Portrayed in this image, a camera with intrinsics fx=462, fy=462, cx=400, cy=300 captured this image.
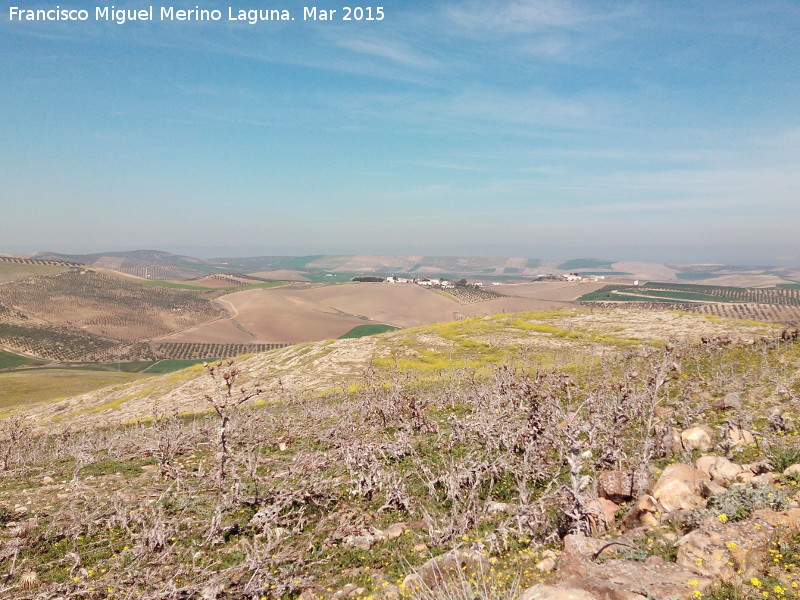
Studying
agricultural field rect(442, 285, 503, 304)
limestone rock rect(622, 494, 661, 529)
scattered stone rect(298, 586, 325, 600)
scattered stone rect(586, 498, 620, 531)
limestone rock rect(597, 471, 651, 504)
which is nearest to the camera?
scattered stone rect(298, 586, 325, 600)

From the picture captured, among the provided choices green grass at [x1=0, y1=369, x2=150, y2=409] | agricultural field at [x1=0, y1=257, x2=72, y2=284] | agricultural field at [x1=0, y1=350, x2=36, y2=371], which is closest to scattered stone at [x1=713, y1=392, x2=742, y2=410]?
green grass at [x1=0, y1=369, x2=150, y2=409]

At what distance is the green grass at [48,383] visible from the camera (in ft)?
198

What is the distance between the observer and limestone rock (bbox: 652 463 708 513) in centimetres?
850

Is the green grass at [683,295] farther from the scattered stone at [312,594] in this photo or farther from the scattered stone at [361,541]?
the scattered stone at [312,594]

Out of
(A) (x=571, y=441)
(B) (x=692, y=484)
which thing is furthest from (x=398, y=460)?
(B) (x=692, y=484)

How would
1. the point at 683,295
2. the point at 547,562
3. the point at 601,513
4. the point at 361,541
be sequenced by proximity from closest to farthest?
the point at 547,562 → the point at 601,513 → the point at 361,541 → the point at 683,295

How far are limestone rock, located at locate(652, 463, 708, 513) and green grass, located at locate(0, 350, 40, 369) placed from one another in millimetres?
109350

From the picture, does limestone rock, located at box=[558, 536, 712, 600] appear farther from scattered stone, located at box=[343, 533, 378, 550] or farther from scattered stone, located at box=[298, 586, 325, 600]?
scattered stone, located at box=[343, 533, 378, 550]

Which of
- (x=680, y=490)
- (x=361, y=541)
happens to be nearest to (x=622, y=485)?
(x=680, y=490)

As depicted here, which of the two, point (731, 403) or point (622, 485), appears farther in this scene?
point (731, 403)

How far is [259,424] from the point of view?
2177cm

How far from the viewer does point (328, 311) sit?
13050 centimetres

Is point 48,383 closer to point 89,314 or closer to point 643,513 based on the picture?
point 89,314

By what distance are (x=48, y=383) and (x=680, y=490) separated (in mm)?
84014
